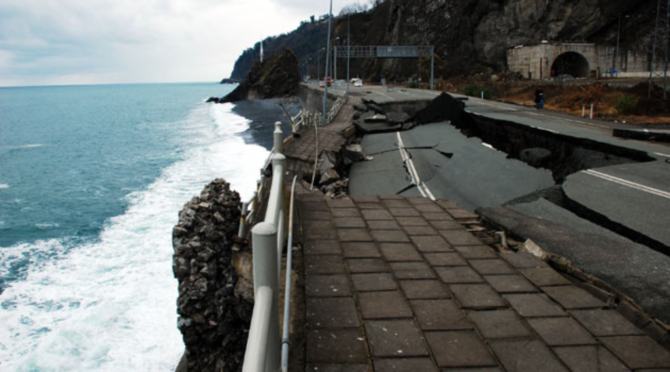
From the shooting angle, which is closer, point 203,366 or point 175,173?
point 203,366

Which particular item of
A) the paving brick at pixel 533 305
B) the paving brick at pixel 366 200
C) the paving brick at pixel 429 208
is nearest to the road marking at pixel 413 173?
the paving brick at pixel 366 200

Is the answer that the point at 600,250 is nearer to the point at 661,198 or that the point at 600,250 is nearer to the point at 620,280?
the point at 620,280

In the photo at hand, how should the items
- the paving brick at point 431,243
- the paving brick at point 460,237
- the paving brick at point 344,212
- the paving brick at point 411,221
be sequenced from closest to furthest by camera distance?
the paving brick at point 431,243
the paving brick at point 460,237
the paving brick at point 411,221
the paving brick at point 344,212

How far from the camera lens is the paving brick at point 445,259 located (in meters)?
5.24

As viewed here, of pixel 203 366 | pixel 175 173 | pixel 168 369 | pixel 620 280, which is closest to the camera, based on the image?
pixel 620 280

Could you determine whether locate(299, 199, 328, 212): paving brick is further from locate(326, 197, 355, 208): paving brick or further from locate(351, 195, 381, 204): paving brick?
locate(351, 195, 381, 204): paving brick

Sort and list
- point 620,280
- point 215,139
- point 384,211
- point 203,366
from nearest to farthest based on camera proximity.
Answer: point 620,280 → point 384,211 → point 203,366 → point 215,139

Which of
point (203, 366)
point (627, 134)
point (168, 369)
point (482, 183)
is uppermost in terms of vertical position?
point (627, 134)

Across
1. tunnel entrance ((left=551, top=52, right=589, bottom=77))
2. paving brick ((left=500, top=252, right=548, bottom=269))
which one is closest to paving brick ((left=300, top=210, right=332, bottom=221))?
paving brick ((left=500, top=252, right=548, bottom=269))

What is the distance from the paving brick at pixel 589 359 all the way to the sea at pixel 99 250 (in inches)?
397

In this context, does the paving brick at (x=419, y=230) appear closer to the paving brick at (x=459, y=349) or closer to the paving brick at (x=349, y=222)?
the paving brick at (x=349, y=222)

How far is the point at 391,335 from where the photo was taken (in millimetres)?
3750

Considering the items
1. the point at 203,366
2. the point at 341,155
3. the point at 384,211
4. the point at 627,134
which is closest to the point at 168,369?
the point at 203,366

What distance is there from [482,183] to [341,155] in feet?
18.2
